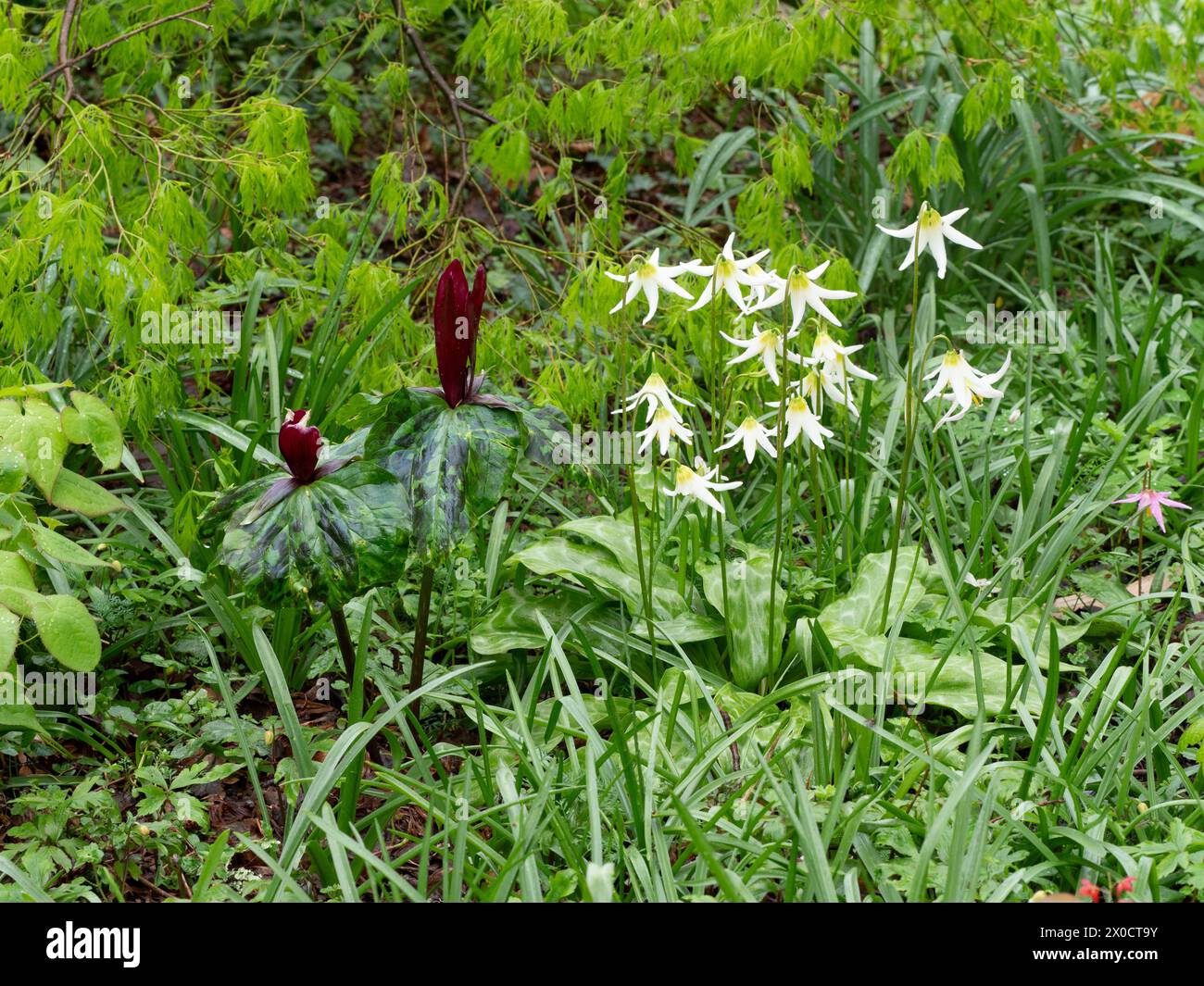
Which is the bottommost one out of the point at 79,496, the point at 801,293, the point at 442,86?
the point at 79,496

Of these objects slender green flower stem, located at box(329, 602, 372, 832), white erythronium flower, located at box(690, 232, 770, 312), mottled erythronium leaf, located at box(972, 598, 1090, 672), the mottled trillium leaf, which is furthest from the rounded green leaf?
mottled erythronium leaf, located at box(972, 598, 1090, 672)

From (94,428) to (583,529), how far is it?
1134 mm

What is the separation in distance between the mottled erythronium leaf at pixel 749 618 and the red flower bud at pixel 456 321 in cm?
81

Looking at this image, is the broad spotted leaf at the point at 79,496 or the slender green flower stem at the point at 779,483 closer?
the slender green flower stem at the point at 779,483

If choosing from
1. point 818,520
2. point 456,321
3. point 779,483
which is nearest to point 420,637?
point 456,321

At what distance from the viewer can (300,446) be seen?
7.82ft

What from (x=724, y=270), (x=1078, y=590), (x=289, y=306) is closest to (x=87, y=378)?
(x=289, y=306)

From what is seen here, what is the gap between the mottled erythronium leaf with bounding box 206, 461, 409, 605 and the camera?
2.31m

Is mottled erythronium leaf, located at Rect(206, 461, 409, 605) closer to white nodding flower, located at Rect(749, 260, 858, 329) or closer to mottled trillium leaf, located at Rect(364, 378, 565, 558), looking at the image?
mottled trillium leaf, located at Rect(364, 378, 565, 558)

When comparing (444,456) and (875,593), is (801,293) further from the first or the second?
(875,593)

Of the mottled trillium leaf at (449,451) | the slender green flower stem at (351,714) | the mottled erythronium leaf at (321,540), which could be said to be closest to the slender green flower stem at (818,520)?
the mottled trillium leaf at (449,451)

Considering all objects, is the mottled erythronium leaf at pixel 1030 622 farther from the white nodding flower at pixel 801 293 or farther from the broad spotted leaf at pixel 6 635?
the broad spotted leaf at pixel 6 635

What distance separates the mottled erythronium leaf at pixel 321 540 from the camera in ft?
7.59

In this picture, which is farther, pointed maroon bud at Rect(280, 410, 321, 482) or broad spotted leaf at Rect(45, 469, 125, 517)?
broad spotted leaf at Rect(45, 469, 125, 517)
